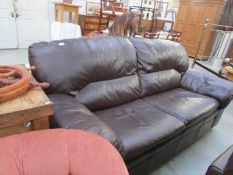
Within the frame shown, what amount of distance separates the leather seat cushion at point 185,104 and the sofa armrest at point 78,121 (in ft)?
2.46

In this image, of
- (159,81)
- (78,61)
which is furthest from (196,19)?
(78,61)

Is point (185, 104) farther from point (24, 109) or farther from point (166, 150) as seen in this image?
point (24, 109)

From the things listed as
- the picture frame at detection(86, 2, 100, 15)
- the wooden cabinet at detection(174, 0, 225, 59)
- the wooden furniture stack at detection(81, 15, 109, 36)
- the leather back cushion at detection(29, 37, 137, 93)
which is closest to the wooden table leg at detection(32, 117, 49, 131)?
the leather back cushion at detection(29, 37, 137, 93)

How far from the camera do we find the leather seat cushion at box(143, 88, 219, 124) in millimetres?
1637

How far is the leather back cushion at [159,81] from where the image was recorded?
Answer: 1944 millimetres

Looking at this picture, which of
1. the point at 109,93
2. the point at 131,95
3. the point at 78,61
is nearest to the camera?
the point at 78,61

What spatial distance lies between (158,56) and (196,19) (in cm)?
388

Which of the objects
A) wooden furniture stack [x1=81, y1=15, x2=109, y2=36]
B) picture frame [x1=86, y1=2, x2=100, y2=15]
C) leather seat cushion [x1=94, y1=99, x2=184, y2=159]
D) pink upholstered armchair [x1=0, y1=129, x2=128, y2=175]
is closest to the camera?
pink upholstered armchair [x1=0, y1=129, x2=128, y2=175]

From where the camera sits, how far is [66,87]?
1.44 metres

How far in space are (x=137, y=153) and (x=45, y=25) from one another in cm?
447

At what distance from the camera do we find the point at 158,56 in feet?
6.85

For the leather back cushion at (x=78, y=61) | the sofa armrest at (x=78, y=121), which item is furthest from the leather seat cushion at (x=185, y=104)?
the sofa armrest at (x=78, y=121)

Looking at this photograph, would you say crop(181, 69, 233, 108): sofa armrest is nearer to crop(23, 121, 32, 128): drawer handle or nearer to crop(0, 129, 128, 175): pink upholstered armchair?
crop(0, 129, 128, 175): pink upholstered armchair

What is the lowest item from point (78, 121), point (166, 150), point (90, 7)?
point (166, 150)
